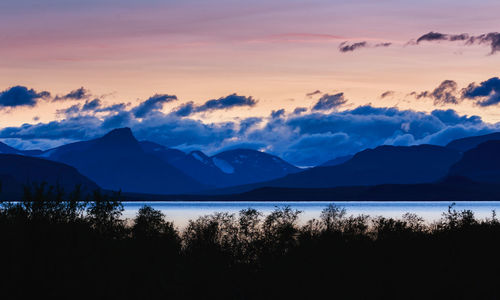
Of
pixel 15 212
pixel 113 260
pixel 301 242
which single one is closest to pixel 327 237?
pixel 301 242

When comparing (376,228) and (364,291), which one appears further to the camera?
(376,228)

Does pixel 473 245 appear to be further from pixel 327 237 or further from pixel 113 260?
pixel 113 260

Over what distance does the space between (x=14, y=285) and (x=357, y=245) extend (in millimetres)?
48848

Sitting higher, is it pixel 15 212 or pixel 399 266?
pixel 15 212

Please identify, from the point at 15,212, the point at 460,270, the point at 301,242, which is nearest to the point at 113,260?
the point at 15,212

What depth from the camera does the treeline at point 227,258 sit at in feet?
192

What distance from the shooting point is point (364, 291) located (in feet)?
260

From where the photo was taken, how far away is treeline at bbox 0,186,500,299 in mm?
58531

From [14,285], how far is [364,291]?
4026 cm

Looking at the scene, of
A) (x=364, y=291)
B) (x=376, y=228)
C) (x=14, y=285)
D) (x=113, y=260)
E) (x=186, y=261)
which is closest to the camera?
(x=14, y=285)

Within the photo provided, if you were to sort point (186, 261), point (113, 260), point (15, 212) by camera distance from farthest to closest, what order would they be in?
1. point (186, 261)
2. point (113, 260)
3. point (15, 212)

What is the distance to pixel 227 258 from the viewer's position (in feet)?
291

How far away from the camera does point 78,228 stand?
62.8m

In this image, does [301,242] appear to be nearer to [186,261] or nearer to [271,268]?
[271,268]
